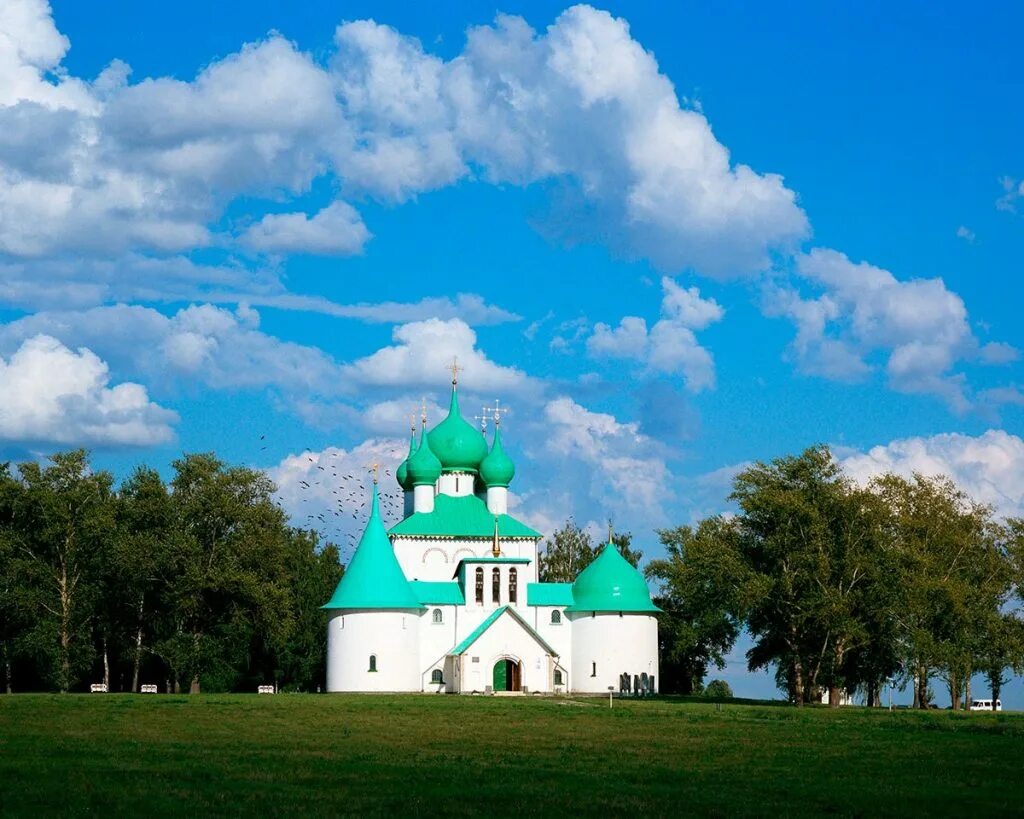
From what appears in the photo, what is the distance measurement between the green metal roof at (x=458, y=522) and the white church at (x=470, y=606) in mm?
75

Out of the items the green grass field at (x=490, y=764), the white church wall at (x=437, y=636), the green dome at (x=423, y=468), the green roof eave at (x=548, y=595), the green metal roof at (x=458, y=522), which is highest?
the green dome at (x=423, y=468)

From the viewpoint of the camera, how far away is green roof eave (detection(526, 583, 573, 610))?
243ft

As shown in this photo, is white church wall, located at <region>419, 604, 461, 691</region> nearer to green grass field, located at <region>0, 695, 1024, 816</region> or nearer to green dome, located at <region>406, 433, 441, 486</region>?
green dome, located at <region>406, 433, 441, 486</region>

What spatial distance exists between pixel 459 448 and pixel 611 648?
47.7 feet

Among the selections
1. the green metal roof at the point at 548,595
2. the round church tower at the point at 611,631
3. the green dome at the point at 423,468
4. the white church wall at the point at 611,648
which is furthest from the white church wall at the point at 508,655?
the green dome at the point at 423,468

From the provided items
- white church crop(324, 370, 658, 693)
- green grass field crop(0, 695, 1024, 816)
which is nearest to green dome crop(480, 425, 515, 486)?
white church crop(324, 370, 658, 693)

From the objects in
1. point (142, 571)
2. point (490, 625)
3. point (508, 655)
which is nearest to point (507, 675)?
point (508, 655)

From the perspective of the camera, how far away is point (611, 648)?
72.9 metres

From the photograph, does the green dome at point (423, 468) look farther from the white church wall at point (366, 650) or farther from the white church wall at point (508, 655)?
the white church wall at point (366, 650)

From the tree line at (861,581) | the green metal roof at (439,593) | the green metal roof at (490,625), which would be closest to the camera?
the tree line at (861,581)

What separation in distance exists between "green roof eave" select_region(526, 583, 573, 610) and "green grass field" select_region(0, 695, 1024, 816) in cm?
3119

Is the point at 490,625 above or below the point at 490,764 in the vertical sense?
above

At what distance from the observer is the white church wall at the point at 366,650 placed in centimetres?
6825

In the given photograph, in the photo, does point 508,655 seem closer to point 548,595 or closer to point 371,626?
point 548,595
